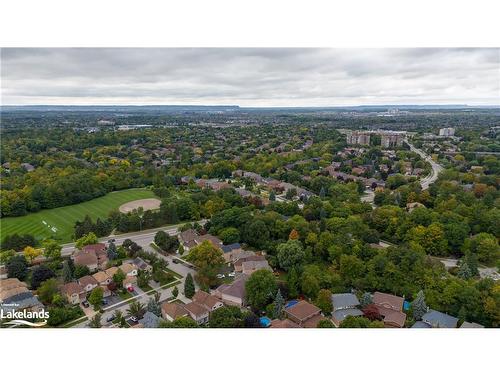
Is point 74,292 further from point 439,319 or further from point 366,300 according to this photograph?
point 439,319

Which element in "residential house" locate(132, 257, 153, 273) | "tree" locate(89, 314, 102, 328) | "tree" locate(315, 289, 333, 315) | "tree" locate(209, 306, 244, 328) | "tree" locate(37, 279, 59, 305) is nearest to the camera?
"tree" locate(209, 306, 244, 328)

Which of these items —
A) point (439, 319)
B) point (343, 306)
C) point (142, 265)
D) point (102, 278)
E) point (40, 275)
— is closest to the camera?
point (439, 319)

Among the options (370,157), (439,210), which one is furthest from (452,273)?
(370,157)

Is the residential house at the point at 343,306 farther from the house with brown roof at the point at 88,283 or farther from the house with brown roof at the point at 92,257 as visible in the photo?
the house with brown roof at the point at 92,257

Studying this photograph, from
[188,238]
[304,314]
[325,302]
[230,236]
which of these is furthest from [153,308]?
[230,236]

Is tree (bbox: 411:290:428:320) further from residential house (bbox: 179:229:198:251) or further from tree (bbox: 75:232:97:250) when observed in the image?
tree (bbox: 75:232:97:250)

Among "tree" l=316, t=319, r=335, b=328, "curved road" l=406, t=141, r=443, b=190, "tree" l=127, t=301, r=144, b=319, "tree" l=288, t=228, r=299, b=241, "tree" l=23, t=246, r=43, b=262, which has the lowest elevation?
"tree" l=127, t=301, r=144, b=319

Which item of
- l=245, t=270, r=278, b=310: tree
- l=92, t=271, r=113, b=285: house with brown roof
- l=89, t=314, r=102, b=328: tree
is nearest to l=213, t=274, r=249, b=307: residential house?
l=245, t=270, r=278, b=310: tree
